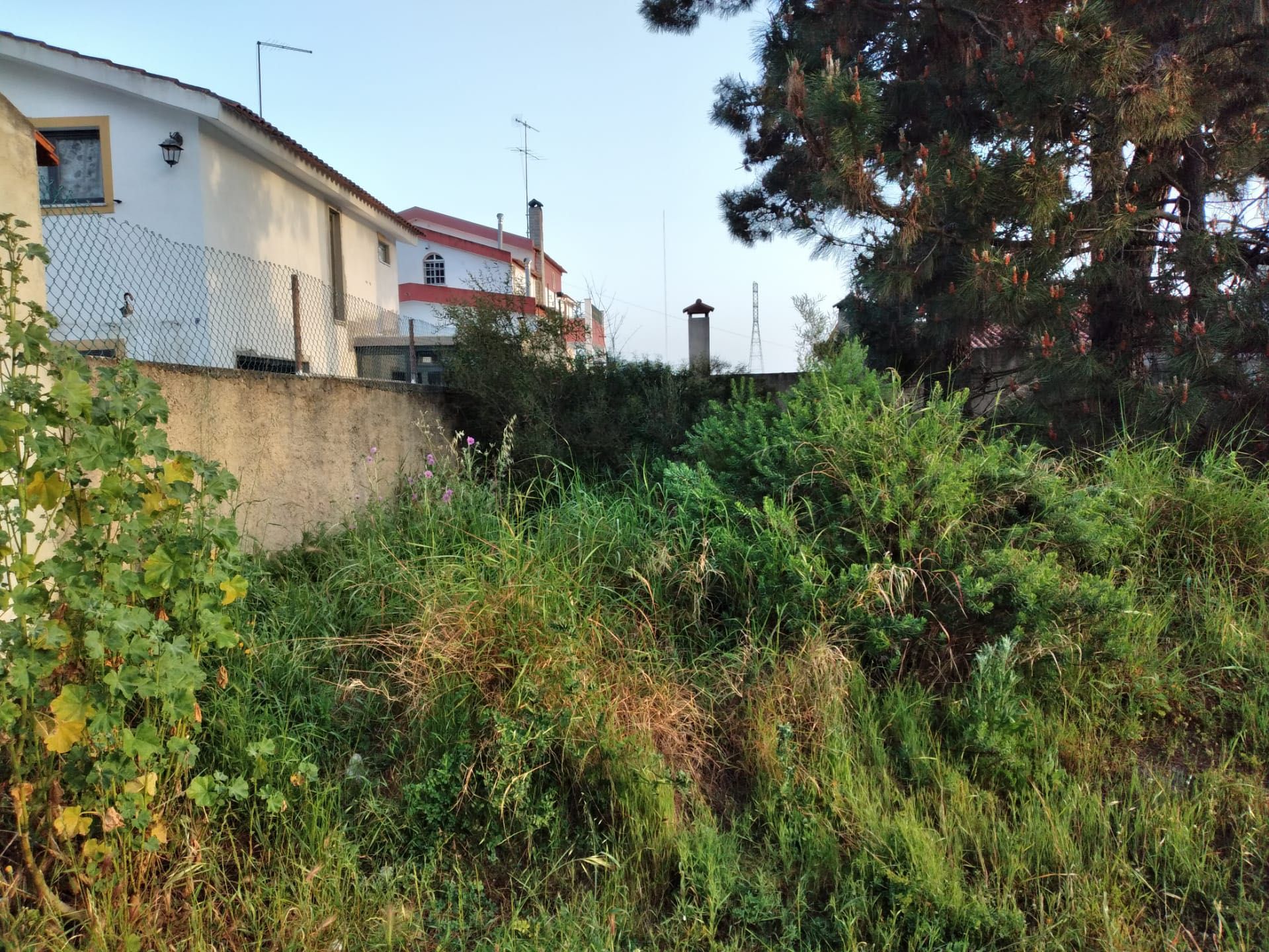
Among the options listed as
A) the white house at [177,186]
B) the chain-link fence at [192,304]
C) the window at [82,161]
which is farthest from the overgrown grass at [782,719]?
the window at [82,161]

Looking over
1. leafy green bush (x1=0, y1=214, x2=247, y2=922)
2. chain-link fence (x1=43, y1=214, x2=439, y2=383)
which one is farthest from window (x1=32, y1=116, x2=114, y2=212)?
leafy green bush (x1=0, y1=214, x2=247, y2=922)

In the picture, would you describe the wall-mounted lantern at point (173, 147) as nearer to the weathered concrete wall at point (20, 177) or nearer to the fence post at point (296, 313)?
the fence post at point (296, 313)

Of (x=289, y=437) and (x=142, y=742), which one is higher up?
(x=289, y=437)

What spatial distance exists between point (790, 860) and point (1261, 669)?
2275mm

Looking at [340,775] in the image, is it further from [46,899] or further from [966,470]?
[966,470]

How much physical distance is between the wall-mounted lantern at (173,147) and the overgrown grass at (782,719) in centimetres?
846

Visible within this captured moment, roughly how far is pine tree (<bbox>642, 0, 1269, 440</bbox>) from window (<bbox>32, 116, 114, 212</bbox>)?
29.9ft

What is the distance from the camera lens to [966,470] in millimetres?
3539

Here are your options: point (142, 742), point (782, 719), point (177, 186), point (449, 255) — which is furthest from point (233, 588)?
point (449, 255)

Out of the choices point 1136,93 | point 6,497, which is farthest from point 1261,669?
point 6,497

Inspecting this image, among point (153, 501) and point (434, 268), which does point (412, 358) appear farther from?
point (434, 268)

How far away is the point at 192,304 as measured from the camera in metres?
6.33

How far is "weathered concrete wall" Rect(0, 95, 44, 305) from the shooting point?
3.01m

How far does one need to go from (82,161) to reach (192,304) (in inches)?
247
